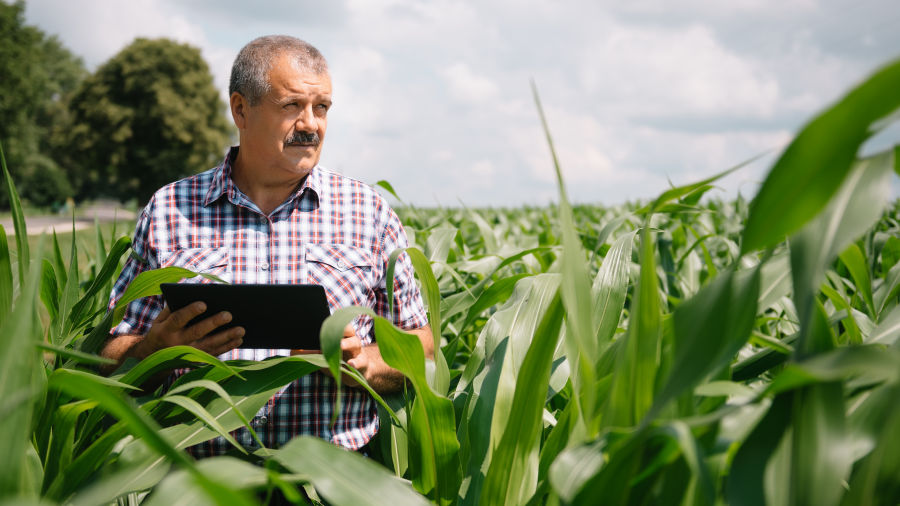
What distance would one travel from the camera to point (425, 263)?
0.83 metres

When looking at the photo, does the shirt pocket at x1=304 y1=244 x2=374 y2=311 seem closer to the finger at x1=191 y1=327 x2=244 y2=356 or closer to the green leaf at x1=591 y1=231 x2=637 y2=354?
the finger at x1=191 y1=327 x2=244 y2=356


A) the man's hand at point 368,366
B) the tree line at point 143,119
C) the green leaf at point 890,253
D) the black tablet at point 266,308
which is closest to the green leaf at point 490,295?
the man's hand at point 368,366

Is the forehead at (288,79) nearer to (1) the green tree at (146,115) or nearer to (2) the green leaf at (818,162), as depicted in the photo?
(2) the green leaf at (818,162)

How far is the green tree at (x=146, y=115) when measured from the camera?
24766 millimetres

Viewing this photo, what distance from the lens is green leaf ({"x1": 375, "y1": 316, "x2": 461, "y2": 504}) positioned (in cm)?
75

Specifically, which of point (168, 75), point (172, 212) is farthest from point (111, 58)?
point (172, 212)

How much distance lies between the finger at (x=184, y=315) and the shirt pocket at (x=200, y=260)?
354mm

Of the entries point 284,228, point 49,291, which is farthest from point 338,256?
point 49,291

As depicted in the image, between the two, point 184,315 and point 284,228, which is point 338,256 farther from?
point 184,315

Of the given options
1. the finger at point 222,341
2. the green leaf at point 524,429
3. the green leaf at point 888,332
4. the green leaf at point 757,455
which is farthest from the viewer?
the finger at point 222,341

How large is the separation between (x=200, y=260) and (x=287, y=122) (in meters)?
0.43

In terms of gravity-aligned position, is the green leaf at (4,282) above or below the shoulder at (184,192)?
below

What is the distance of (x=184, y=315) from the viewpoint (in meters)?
1.14

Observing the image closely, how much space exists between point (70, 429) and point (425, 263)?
551 mm
